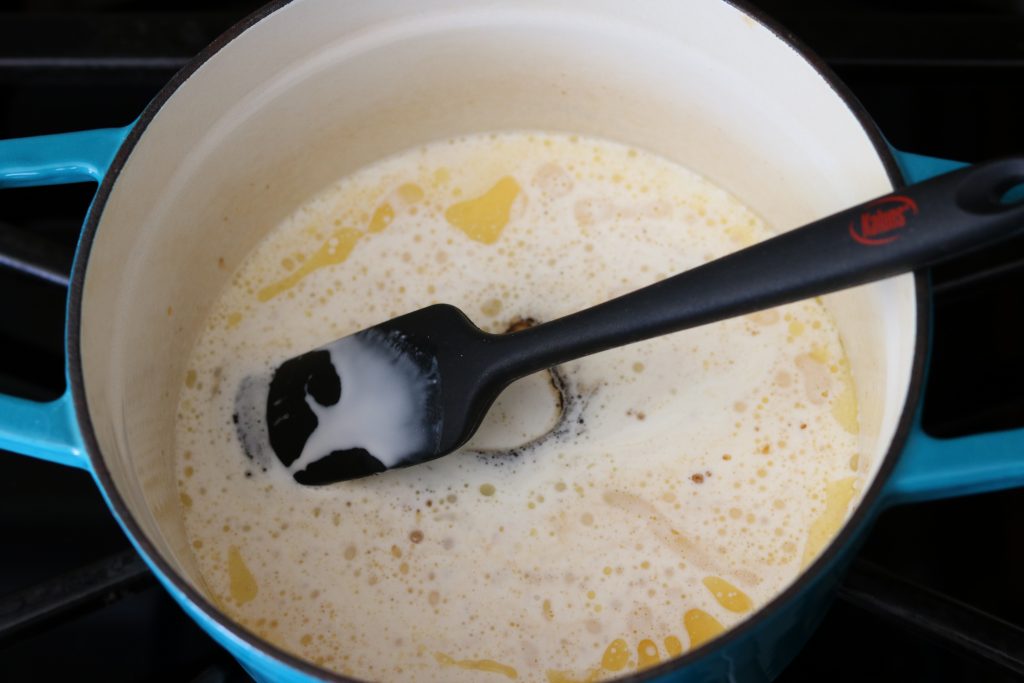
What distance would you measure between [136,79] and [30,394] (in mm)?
282

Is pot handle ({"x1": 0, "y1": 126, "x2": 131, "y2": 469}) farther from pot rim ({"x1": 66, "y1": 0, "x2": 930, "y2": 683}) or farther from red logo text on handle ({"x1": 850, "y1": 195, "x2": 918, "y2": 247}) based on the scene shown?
red logo text on handle ({"x1": 850, "y1": 195, "x2": 918, "y2": 247})

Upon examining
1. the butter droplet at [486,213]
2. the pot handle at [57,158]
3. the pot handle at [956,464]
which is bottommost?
the pot handle at [956,464]

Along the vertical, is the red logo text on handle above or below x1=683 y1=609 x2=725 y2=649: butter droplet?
above

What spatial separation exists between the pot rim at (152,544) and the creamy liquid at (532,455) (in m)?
0.20

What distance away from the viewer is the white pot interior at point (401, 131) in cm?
72

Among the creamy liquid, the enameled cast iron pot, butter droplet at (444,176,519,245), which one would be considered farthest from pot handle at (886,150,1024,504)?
butter droplet at (444,176,519,245)

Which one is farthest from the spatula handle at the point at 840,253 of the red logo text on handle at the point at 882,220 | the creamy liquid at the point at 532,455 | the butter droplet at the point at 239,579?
the butter droplet at the point at 239,579

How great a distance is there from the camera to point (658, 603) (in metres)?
0.73

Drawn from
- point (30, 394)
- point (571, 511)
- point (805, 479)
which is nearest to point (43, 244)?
point (30, 394)

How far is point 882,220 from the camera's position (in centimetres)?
57

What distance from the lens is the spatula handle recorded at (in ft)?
1.82

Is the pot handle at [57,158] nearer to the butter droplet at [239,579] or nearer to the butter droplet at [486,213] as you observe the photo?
the butter droplet at [239,579]

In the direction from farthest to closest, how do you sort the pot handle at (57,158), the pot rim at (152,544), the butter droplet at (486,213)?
the butter droplet at (486,213)
the pot handle at (57,158)
the pot rim at (152,544)

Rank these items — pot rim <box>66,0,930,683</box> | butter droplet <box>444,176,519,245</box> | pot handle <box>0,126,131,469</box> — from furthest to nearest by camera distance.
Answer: butter droplet <box>444,176,519,245</box> → pot handle <box>0,126,131,469</box> → pot rim <box>66,0,930,683</box>
